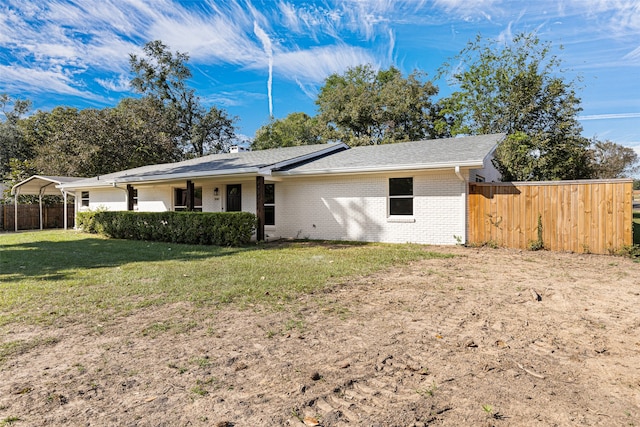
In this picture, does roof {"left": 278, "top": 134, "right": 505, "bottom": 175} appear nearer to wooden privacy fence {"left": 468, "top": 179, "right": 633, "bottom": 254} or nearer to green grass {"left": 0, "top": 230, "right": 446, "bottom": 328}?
wooden privacy fence {"left": 468, "top": 179, "right": 633, "bottom": 254}

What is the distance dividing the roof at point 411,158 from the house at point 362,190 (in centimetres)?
3

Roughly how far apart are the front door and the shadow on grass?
3.90 metres

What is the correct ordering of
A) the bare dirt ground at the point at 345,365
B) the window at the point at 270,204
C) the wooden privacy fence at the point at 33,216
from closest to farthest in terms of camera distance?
the bare dirt ground at the point at 345,365 < the window at the point at 270,204 < the wooden privacy fence at the point at 33,216

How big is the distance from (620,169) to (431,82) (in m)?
34.5

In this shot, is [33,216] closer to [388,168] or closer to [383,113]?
[388,168]

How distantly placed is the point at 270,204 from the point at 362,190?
155 inches

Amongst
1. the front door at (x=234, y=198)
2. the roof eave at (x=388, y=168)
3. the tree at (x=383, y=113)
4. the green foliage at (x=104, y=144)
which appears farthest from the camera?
the tree at (x=383, y=113)

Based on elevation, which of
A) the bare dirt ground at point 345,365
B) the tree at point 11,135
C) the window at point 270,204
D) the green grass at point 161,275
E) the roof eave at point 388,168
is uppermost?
the tree at point 11,135

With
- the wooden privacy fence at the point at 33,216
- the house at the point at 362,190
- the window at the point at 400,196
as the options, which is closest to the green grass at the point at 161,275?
the house at the point at 362,190

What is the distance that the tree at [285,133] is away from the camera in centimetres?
3503

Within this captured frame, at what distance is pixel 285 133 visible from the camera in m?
37.6

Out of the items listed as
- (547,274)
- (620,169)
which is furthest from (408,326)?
(620,169)

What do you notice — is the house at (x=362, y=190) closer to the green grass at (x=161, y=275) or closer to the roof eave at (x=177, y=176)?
the roof eave at (x=177, y=176)

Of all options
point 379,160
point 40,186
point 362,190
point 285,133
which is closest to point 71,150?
point 40,186
